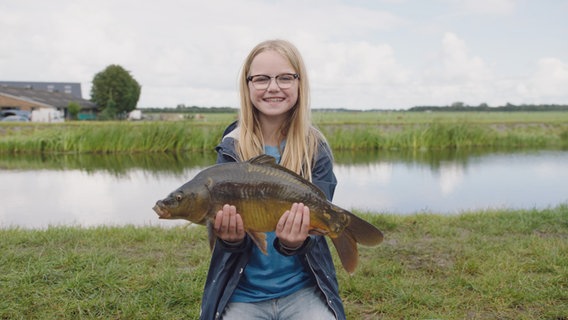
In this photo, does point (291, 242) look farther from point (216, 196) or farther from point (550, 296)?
point (550, 296)

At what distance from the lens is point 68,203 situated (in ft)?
30.1

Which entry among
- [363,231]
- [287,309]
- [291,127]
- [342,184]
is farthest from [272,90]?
[342,184]

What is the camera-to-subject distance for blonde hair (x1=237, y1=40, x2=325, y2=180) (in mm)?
2484

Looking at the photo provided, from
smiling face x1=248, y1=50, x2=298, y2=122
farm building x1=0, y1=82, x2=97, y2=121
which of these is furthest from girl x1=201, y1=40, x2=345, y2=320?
farm building x1=0, y1=82, x2=97, y2=121

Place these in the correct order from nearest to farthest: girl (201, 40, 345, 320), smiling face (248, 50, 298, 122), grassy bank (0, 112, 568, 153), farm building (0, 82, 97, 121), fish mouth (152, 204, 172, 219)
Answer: fish mouth (152, 204, 172, 219) < girl (201, 40, 345, 320) < smiling face (248, 50, 298, 122) < grassy bank (0, 112, 568, 153) < farm building (0, 82, 97, 121)

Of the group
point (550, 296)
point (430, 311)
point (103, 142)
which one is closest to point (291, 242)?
point (430, 311)

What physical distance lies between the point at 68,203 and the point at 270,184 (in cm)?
808

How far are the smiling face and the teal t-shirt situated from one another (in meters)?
0.66

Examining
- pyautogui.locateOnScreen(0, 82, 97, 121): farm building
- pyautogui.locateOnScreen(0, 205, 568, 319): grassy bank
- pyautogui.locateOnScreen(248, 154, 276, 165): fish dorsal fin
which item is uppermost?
pyautogui.locateOnScreen(0, 82, 97, 121): farm building

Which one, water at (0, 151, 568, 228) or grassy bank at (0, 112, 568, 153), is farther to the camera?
grassy bank at (0, 112, 568, 153)

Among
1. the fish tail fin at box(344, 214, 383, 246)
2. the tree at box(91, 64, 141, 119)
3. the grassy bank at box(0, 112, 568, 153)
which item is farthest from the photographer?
the tree at box(91, 64, 141, 119)

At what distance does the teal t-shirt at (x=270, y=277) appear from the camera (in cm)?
233

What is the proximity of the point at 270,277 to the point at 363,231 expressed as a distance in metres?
0.52

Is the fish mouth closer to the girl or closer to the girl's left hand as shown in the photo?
the girl
